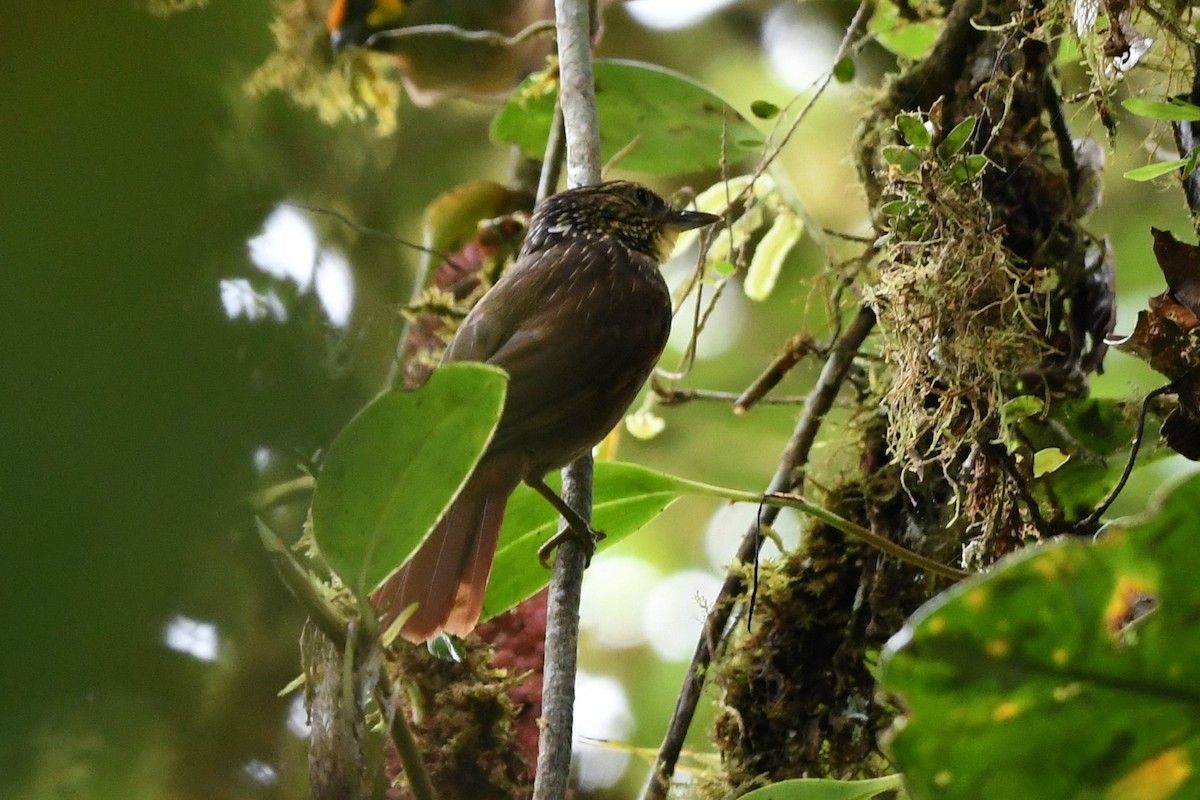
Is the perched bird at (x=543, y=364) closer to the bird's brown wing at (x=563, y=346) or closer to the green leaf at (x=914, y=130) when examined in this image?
the bird's brown wing at (x=563, y=346)

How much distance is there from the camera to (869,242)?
2.13 meters

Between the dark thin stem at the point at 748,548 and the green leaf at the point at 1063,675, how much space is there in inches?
42.0

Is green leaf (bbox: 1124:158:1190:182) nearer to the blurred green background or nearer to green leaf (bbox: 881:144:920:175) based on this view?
green leaf (bbox: 881:144:920:175)

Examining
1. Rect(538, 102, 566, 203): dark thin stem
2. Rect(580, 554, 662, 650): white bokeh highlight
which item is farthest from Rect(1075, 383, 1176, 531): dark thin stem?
Rect(580, 554, 662, 650): white bokeh highlight

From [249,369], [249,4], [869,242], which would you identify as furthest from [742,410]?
[249,369]

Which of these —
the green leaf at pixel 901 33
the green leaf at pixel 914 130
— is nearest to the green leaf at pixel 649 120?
the green leaf at pixel 901 33

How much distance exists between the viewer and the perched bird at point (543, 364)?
1.86 m

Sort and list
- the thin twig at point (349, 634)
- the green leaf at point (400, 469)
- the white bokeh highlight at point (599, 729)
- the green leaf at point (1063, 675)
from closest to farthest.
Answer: the green leaf at point (1063, 675)
the thin twig at point (349, 634)
the green leaf at point (400, 469)
the white bokeh highlight at point (599, 729)

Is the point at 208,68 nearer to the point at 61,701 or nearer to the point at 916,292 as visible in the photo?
the point at 61,701

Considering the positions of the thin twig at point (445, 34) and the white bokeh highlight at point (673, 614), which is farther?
the white bokeh highlight at point (673, 614)

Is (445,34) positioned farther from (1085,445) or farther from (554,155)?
(1085,445)

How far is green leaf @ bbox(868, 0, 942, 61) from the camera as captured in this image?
2430 millimetres

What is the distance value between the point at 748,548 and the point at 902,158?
2.52ft

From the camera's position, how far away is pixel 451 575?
1.85 meters
